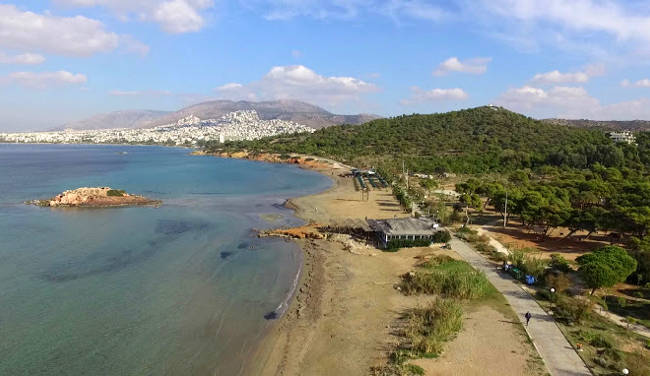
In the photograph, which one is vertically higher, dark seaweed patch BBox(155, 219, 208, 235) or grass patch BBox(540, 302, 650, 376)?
dark seaweed patch BBox(155, 219, 208, 235)

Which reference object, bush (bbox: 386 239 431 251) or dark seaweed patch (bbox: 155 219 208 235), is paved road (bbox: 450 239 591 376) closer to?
bush (bbox: 386 239 431 251)

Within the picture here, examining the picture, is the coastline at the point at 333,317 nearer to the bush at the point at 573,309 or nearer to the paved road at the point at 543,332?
the paved road at the point at 543,332

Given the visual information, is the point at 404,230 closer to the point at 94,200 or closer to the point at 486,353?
the point at 486,353

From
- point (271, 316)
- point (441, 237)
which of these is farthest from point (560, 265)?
point (271, 316)

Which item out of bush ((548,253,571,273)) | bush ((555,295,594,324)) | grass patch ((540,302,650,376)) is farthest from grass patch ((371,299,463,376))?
bush ((548,253,571,273))

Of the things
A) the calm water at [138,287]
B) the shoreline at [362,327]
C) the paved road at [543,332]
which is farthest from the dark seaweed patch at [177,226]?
the paved road at [543,332]
